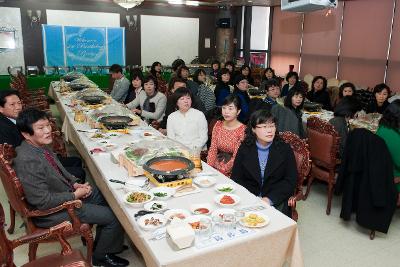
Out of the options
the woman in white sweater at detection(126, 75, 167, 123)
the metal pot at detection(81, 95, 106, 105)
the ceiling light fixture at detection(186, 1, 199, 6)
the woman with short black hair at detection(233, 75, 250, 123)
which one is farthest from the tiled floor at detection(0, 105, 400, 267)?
the ceiling light fixture at detection(186, 1, 199, 6)

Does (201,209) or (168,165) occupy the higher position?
(168,165)

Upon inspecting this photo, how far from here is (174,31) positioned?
10.1 meters

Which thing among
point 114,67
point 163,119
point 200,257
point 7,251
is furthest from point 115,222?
point 114,67

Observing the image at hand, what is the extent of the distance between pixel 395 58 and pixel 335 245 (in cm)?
526

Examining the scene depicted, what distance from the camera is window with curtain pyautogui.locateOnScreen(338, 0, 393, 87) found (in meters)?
6.99

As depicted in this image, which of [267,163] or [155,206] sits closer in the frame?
[155,206]

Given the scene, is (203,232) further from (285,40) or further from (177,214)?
(285,40)

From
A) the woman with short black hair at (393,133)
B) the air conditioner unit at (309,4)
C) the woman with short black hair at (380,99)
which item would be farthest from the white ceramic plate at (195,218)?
the woman with short black hair at (380,99)

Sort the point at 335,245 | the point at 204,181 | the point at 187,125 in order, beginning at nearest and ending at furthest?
1. the point at 204,181
2. the point at 335,245
3. the point at 187,125

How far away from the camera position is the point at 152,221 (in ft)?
5.77

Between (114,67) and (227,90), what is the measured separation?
2080 mm

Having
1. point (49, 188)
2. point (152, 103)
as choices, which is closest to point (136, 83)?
point (152, 103)

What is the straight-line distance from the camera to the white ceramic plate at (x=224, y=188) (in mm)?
2138

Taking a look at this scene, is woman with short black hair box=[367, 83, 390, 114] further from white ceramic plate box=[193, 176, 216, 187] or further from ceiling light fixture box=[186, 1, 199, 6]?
ceiling light fixture box=[186, 1, 199, 6]
